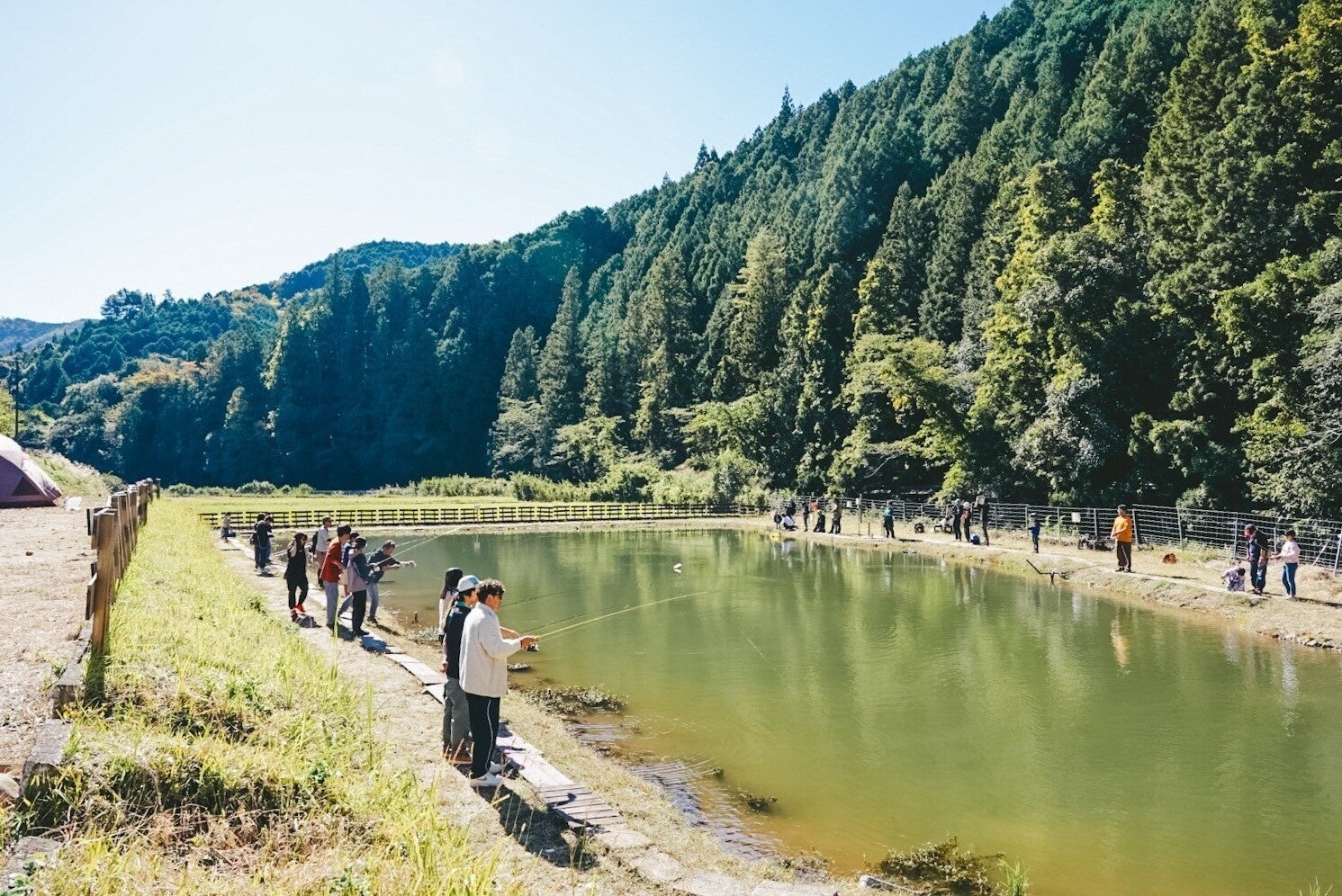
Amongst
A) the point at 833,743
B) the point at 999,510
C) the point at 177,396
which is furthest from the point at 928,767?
the point at 177,396

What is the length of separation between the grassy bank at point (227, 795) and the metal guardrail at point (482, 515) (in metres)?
38.3

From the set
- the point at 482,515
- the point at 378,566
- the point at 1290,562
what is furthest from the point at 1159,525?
the point at 482,515

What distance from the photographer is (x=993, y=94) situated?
76.4m

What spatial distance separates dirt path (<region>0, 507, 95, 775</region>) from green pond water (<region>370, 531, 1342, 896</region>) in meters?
6.44

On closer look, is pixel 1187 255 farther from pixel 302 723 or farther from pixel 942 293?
pixel 302 723

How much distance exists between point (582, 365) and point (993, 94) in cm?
5048

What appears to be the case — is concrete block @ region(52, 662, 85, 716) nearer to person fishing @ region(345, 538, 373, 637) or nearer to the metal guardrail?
person fishing @ region(345, 538, 373, 637)

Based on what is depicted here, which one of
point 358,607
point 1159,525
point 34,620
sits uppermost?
point 1159,525

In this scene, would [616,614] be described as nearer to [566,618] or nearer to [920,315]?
[566,618]

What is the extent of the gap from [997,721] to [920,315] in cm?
5082

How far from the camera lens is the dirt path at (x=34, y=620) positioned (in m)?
6.91

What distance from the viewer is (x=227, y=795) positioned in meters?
5.97

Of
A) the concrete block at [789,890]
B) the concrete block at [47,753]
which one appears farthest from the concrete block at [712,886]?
the concrete block at [47,753]

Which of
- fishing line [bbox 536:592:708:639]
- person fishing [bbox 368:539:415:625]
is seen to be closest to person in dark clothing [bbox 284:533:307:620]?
person fishing [bbox 368:539:415:625]
